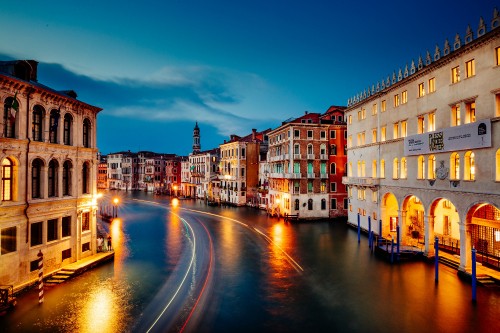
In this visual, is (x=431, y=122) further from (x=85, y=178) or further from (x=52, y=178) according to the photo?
(x=52, y=178)

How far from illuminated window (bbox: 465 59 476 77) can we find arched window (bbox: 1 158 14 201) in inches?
1176

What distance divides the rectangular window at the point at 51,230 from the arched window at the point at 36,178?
198cm

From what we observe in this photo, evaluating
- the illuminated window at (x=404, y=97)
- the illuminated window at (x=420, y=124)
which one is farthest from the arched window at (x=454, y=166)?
the illuminated window at (x=404, y=97)

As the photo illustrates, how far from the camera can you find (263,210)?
213 ft

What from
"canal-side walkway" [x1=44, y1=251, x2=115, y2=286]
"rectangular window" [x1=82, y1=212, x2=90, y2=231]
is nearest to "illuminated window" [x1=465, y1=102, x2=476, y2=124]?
"canal-side walkway" [x1=44, y1=251, x2=115, y2=286]

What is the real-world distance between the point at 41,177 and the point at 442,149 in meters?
28.4

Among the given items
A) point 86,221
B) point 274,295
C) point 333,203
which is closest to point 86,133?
point 86,221

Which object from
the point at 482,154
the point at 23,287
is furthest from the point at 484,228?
the point at 23,287

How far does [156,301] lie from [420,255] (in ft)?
72.6

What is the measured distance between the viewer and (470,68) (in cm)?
2289

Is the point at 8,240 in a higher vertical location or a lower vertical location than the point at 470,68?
lower

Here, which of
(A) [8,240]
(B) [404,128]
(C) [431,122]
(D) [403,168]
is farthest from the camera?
(B) [404,128]

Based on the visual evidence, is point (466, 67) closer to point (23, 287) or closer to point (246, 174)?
point (23, 287)

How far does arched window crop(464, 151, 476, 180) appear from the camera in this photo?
22.5m
